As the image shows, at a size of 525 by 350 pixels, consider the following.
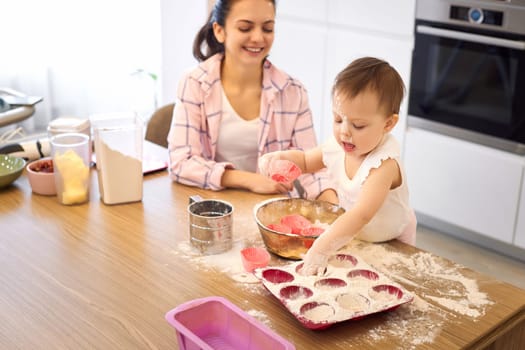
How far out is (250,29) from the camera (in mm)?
1994

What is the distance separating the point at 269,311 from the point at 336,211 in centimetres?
39

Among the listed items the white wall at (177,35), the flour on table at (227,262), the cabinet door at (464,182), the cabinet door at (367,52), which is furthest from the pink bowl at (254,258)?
the white wall at (177,35)

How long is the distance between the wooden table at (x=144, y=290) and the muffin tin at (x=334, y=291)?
0.03m

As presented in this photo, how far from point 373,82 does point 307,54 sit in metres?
2.30

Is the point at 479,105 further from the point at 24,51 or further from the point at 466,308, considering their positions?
the point at 24,51

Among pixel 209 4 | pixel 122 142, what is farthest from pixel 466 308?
pixel 209 4

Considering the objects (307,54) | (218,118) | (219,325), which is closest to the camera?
(219,325)

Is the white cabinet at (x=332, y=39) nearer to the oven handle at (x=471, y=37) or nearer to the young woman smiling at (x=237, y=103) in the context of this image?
the oven handle at (x=471, y=37)

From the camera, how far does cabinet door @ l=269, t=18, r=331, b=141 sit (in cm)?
358

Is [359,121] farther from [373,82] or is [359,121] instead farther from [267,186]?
[267,186]

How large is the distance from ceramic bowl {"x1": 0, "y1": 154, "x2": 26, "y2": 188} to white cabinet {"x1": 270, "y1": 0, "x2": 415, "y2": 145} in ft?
6.16

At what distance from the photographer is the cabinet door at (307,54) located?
3.58 metres

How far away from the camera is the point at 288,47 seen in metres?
3.73

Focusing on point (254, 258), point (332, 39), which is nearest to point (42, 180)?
point (254, 258)
